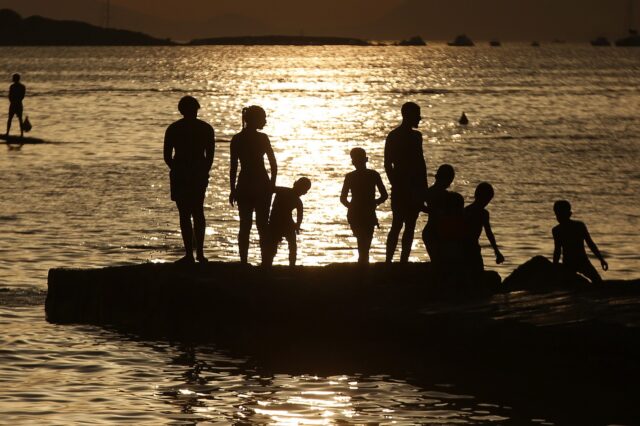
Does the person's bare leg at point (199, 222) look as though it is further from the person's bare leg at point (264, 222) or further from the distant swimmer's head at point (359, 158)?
the distant swimmer's head at point (359, 158)

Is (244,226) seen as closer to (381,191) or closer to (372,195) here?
(372,195)

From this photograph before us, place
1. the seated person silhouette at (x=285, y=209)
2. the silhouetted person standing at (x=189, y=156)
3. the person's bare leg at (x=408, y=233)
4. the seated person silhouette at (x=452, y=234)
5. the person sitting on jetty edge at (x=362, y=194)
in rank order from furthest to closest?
the seated person silhouette at (x=285, y=209), the person's bare leg at (x=408, y=233), the person sitting on jetty edge at (x=362, y=194), the silhouetted person standing at (x=189, y=156), the seated person silhouette at (x=452, y=234)

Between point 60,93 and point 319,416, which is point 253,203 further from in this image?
point 60,93

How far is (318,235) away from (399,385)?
1287 centimetres

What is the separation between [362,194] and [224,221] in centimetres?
1325

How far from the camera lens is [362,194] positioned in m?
15.6

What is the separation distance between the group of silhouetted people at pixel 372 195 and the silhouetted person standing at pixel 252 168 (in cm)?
1

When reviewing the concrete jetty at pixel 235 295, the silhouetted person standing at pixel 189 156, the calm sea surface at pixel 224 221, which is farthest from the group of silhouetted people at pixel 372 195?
the calm sea surface at pixel 224 221

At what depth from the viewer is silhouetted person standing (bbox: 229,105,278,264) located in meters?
15.1

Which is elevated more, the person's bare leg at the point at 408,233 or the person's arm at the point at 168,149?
the person's arm at the point at 168,149

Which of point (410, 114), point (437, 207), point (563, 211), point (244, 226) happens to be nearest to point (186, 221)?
point (244, 226)

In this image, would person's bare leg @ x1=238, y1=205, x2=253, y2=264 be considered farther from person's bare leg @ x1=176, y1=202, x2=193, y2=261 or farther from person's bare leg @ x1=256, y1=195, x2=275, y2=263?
person's bare leg @ x1=176, y1=202, x2=193, y2=261

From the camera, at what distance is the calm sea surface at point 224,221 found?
1292cm

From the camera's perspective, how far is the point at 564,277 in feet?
49.3
